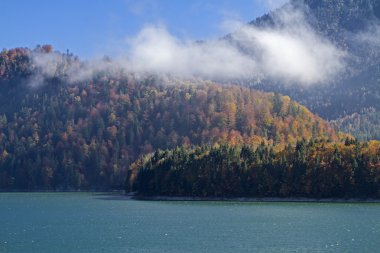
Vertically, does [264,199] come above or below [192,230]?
above

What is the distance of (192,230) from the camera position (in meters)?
94.2

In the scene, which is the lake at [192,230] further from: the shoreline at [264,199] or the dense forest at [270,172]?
the dense forest at [270,172]

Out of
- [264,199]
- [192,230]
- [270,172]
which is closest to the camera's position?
[192,230]

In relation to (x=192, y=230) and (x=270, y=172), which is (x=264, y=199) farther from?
(x=192, y=230)

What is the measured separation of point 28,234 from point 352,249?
40.1 m

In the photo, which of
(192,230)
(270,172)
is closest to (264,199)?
(270,172)

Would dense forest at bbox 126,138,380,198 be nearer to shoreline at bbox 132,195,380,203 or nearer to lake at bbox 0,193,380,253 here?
shoreline at bbox 132,195,380,203

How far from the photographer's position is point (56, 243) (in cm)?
8050

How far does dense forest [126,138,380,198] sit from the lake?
959 inches

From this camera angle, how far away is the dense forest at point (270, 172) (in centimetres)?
15775

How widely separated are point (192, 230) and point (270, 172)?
7540 cm

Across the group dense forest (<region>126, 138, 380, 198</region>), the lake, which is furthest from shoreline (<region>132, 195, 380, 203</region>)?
the lake

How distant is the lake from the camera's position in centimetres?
7694

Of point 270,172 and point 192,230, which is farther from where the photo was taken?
point 270,172
